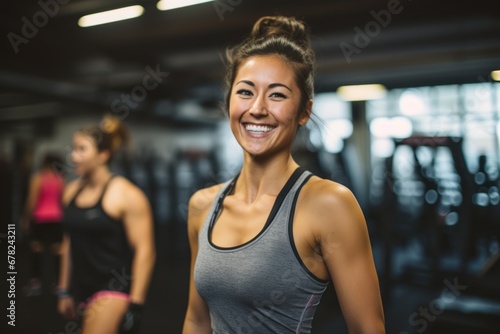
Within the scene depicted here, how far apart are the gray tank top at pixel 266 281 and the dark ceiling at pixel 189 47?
4.27 ft

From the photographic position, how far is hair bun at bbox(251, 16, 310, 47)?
1.16 m

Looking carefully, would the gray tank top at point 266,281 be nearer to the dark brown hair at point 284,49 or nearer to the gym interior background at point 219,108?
the dark brown hair at point 284,49

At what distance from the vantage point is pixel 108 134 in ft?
7.00

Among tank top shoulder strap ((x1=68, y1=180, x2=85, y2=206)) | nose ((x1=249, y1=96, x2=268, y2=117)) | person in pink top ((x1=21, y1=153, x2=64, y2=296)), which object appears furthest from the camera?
person in pink top ((x1=21, y1=153, x2=64, y2=296))

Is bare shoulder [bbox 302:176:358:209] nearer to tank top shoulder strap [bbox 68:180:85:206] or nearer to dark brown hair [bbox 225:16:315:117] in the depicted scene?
dark brown hair [bbox 225:16:315:117]

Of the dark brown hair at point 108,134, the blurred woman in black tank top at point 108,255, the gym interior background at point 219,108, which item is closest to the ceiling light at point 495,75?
the gym interior background at point 219,108

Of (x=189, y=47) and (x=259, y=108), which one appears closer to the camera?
(x=259, y=108)

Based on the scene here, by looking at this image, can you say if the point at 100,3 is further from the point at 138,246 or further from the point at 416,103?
the point at 416,103

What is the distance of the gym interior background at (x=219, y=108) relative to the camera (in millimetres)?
2205

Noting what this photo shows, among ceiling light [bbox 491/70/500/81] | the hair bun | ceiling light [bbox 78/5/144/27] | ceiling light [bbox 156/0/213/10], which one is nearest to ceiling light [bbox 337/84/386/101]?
ceiling light [bbox 491/70/500/81]

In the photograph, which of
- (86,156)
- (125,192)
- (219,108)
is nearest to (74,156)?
(86,156)

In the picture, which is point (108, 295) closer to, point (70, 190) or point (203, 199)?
point (70, 190)

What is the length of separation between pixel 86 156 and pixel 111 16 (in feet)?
2.61

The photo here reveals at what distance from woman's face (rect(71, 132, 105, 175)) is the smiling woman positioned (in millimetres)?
1092
